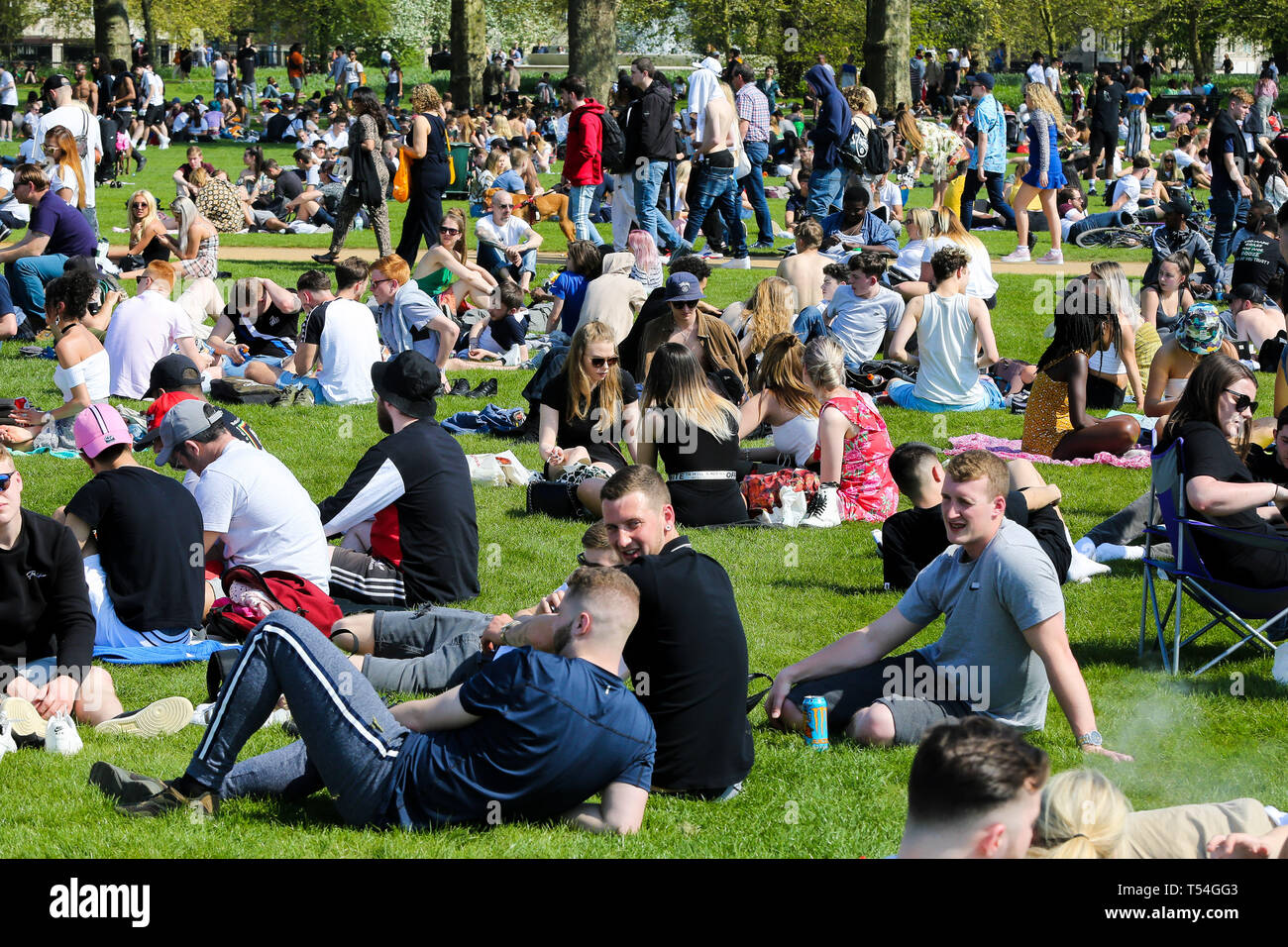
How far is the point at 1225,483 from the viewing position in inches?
277

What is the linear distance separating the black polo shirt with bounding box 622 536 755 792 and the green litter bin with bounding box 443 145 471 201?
851 inches

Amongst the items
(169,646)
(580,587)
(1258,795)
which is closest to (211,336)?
(169,646)

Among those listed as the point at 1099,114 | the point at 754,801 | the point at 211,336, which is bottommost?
the point at 754,801

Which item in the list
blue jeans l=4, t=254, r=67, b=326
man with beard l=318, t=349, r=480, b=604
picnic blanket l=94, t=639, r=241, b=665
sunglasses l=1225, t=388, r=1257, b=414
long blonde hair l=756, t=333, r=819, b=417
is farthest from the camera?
blue jeans l=4, t=254, r=67, b=326

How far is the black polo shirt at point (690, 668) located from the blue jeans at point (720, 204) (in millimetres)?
13448

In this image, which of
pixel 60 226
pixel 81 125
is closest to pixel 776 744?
pixel 60 226

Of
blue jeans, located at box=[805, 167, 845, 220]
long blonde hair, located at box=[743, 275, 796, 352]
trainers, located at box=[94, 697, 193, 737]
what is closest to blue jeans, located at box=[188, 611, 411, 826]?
trainers, located at box=[94, 697, 193, 737]

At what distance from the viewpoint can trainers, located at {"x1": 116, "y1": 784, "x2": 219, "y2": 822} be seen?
17.8 ft

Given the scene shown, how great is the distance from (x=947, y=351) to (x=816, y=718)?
694 centimetres

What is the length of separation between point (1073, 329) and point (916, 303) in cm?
240

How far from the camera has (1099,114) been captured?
2875 cm

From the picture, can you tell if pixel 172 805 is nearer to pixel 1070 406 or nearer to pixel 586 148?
pixel 1070 406

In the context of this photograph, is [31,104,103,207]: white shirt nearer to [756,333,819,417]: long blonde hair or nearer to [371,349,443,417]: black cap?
[756,333,819,417]: long blonde hair
